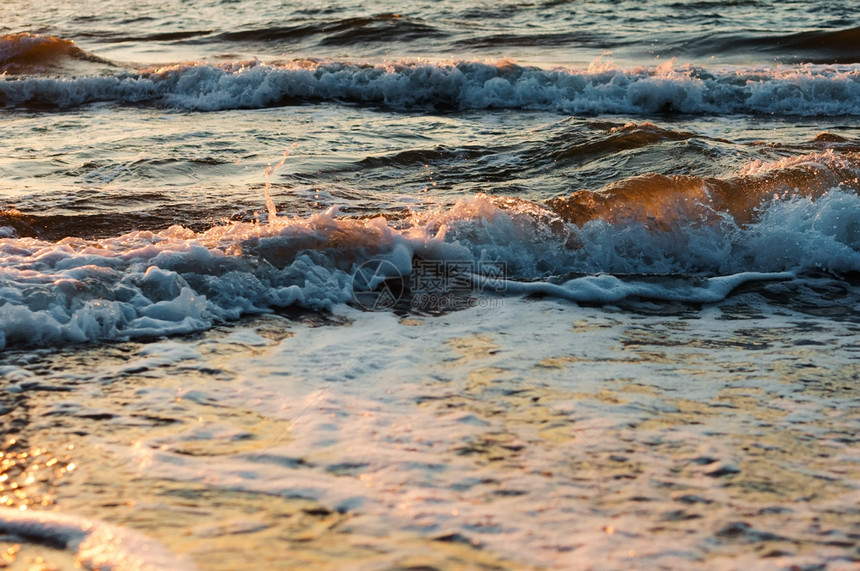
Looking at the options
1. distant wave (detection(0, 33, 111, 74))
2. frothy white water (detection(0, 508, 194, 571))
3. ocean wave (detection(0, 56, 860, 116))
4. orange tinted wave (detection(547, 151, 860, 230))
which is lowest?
frothy white water (detection(0, 508, 194, 571))

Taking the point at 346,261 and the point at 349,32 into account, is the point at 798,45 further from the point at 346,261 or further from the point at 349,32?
the point at 346,261

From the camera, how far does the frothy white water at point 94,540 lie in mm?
2150

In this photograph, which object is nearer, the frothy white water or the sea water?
the frothy white water

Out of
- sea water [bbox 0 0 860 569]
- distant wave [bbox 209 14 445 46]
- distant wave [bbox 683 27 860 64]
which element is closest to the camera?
sea water [bbox 0 0 860 569]

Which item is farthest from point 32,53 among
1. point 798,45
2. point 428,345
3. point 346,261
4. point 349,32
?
point 428,345

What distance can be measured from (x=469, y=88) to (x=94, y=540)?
10.1 meters

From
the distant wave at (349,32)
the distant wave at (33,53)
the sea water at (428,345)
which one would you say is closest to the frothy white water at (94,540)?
the sea water at (428,345)

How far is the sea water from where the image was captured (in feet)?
7.65

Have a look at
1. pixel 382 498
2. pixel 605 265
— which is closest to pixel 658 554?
pixel 382 498

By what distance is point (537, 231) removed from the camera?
5.24 meters

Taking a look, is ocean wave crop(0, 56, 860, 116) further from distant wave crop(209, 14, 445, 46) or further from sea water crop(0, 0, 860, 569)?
distant wave crop(209, 14, 445, 46)

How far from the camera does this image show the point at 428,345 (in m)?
3.79

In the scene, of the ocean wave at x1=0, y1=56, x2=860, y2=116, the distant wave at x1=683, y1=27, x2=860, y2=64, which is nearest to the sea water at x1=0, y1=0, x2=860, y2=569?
the ocean wave at x1=0, y1=56, x2=860, y2=116

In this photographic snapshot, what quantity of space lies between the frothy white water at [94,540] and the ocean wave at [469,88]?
372 inches
